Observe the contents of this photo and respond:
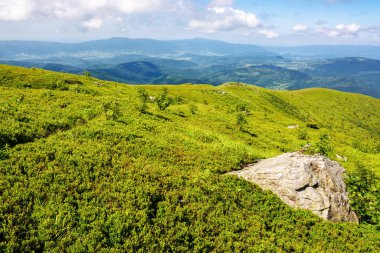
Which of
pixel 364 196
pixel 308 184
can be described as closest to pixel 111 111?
pixel 308 184

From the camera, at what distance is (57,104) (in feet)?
79.9

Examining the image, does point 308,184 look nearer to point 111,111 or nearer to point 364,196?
point 364,196

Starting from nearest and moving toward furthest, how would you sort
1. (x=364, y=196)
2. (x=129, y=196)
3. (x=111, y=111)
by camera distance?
(x=129, y=196) < (x=364, y=196) < (x=111, y=111)

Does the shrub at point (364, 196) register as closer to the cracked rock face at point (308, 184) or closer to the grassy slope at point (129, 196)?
the cracked rock face at point (308, 184)

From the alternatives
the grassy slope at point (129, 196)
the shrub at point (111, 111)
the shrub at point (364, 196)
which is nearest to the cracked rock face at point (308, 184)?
the shrub at point (364, 196)

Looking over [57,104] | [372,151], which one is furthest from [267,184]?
[372,151]

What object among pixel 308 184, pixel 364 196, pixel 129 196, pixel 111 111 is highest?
pixel 111 111

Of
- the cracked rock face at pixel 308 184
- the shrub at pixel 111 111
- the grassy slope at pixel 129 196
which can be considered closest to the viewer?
the grassy slope at pixel 129 196

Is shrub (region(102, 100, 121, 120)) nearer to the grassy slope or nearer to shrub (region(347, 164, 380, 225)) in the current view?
the grassy slope

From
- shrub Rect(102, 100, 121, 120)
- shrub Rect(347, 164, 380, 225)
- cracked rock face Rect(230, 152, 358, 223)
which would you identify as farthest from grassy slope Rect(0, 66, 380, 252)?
shrub Rect(347, 164, 380, 225)

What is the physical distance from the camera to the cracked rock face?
15375mm

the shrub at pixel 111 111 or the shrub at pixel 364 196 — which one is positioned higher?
the shrub at pixel 111 111

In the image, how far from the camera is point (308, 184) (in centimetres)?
1620

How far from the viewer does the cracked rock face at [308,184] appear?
15.4m
